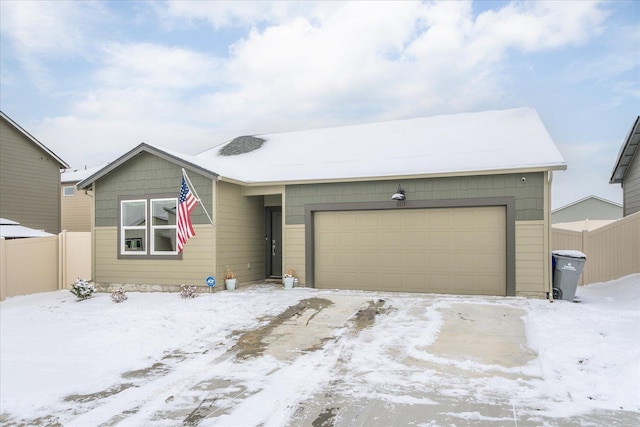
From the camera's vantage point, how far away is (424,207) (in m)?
10.4

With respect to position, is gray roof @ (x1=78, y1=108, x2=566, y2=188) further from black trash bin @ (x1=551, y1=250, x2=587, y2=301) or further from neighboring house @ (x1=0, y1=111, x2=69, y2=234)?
neighboring house @ (x1=0, y1=111, x2=69, y2=234)

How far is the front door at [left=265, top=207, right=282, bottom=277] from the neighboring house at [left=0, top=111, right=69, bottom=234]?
33.9ft

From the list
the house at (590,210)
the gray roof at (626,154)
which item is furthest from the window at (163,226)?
the house at (590,210)

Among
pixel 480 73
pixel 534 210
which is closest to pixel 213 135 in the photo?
pixel 480 73

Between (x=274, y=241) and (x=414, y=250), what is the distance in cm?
468

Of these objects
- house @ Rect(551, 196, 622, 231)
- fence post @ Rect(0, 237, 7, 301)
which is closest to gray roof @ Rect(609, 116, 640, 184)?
fence post @ Rect(0, 237, 7, 301)

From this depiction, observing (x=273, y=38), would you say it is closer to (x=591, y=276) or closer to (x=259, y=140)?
(x=259, y=140)

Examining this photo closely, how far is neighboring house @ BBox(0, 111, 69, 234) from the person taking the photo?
1633 cm

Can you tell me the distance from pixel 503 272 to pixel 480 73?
10594mm

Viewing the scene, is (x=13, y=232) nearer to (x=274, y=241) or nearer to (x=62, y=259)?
(x=62, y=259)

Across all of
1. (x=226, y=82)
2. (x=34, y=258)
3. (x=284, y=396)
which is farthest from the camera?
(x=226, y=82)

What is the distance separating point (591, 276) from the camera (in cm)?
1195

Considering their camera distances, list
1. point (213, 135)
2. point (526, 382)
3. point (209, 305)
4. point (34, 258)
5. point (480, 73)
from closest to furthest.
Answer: point (526, 382)
point (209, 305)
point (34, 258)
point (480, 73)
point (213, 135)

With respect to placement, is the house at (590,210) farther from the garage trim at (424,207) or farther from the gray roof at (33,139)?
the gray roof at (33,139)
